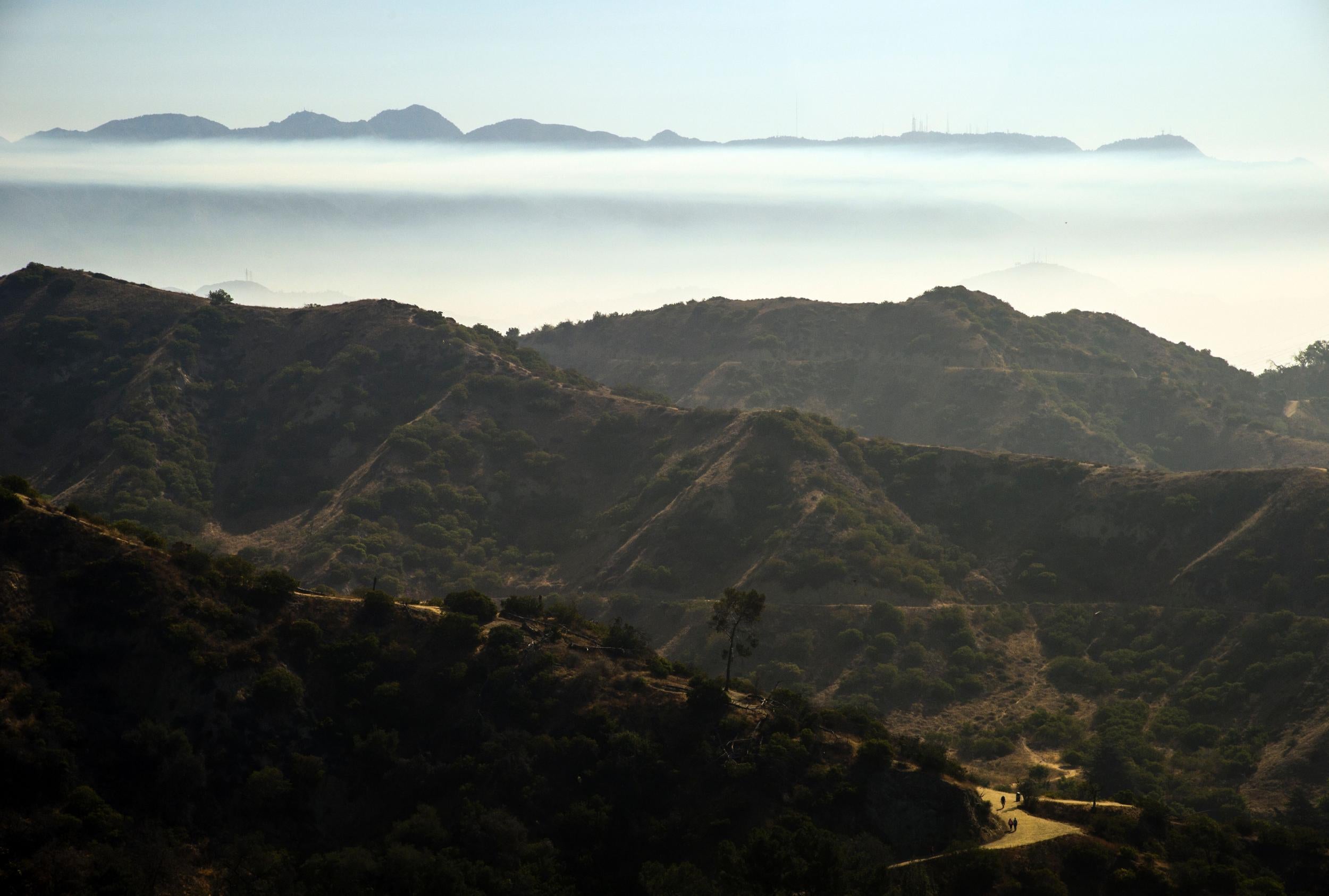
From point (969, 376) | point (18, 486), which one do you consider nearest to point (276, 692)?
point (18, 486)

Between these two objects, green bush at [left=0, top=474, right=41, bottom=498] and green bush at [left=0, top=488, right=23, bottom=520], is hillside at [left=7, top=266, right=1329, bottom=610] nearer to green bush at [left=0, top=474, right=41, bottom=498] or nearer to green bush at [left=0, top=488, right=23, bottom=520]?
green bush at [left=0, top=474, right=41, bottom=498]

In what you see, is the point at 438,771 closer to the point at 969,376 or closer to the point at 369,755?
the point at 369,755

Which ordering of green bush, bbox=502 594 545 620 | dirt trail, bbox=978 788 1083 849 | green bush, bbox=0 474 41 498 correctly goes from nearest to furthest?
dirt trail, bbox=978 788 1083 849 → green bush, bbox=0 474 41 498 → green bush, bbox=502 594 545 620

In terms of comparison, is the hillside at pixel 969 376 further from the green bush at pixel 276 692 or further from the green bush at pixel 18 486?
the green bush at pixel 18 486

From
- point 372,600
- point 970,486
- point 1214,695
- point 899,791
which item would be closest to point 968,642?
point 1214,695

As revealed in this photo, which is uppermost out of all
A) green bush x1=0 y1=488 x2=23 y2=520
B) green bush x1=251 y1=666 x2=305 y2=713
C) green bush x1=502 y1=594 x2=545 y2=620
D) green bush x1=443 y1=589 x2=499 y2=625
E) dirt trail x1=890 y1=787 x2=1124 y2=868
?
green bush x1=0 y1=488 x2=23 y2=520

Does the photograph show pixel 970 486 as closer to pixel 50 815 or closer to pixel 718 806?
pixel 718 806

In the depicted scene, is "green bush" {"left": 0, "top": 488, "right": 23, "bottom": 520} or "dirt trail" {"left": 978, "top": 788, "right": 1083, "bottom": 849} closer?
"dirt trail" {"left": 978, "top": 788, "right": 1083, "bottom": 849}

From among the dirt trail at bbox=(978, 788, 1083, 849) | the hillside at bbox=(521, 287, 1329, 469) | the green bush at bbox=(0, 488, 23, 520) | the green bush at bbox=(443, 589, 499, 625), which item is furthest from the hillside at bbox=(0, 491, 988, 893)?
the hillside at bbox=(521, 287, 1329, 469)
